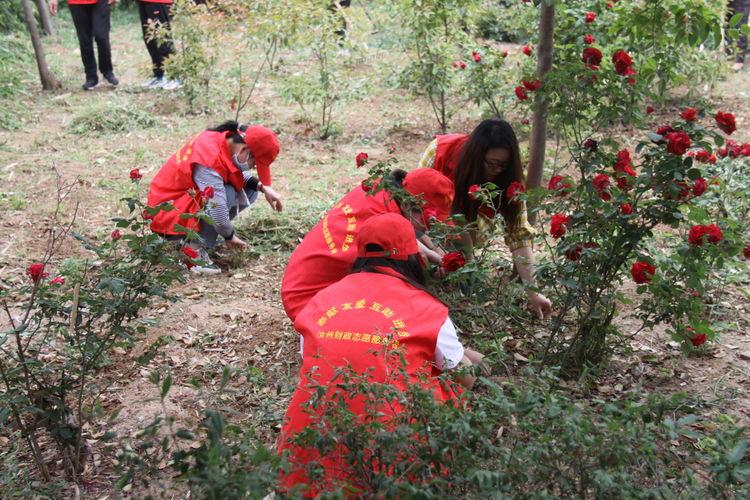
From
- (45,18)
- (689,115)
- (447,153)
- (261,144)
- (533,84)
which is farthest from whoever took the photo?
(45,18)

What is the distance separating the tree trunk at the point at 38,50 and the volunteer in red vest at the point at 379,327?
687 cm

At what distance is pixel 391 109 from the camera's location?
7.96 m

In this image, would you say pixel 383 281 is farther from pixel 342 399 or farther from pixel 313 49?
pixel 313 49

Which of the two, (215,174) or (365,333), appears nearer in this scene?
(365,333)

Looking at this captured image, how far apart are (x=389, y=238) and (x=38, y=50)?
716 centimetres

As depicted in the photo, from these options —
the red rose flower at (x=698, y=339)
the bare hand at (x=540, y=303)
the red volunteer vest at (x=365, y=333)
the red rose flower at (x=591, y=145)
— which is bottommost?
the bare hand at (x=540, y=303)

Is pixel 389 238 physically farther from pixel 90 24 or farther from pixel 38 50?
pixel 38 50

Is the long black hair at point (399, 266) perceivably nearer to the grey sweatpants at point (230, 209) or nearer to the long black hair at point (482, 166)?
the long black hair at point (482, 166)

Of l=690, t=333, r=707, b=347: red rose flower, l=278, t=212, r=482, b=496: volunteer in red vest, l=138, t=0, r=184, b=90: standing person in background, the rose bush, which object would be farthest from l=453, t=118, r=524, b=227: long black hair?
l=138, t=0, r=184, b=90: standing person in background

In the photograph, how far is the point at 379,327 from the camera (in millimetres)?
2246

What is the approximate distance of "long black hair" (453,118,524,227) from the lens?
3.28 metres

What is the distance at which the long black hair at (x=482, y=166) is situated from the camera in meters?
3.28

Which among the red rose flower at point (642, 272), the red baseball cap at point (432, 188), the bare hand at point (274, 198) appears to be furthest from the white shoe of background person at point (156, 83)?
the red rose flower at point (642, 272)

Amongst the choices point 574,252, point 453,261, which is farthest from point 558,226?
point 453,261
